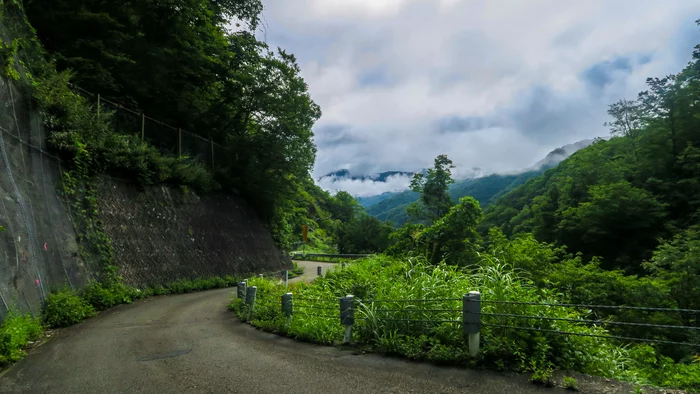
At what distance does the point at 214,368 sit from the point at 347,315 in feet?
7.72

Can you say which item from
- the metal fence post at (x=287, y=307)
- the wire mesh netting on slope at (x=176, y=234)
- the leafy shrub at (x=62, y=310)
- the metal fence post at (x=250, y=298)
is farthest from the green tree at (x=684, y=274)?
the wire mesh netting on slope at (x=176, y=234)

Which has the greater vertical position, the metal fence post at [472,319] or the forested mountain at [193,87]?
the forested mountain at [193,87]

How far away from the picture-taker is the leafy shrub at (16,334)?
20.6 feet

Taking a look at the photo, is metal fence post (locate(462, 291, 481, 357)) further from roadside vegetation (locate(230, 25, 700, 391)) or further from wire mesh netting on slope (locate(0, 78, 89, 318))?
wire mesh netting on slope (locate(0, 78, 89, 318))

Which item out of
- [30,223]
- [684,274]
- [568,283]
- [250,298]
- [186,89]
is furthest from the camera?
[186,89]

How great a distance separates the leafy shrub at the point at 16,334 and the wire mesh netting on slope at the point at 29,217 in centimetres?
28

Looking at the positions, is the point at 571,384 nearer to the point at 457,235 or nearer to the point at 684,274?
the point at 457,235

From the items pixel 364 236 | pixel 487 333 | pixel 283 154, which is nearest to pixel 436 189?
pixel 364 236

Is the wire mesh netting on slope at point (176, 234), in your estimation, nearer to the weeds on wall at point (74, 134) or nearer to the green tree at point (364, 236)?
the weeds on wall at point (74, 134)

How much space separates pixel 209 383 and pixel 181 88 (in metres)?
20.2

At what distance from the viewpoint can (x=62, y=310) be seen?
950cm

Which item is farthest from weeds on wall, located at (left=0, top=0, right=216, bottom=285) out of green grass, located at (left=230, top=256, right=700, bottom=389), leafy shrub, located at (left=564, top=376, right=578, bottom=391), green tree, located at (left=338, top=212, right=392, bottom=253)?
green tree, located at (left=338, top=212, right=392, bottom=253)

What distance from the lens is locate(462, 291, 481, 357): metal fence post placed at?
5.17 m

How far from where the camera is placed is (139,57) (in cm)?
1878
